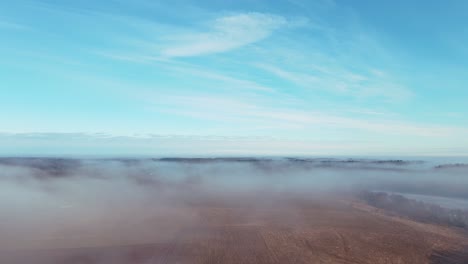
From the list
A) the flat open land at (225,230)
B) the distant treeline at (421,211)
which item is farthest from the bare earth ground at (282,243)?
the distant treeline at (421,211)

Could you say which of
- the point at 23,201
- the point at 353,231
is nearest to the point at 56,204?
the point at 23,201

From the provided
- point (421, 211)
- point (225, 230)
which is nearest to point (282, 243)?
point (225, 230)

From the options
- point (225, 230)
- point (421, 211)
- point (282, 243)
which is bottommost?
point (282, 243)

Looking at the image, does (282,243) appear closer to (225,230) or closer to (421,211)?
(225,230)

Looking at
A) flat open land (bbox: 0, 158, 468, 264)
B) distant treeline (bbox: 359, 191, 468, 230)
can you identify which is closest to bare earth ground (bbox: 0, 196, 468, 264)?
flat open land (bbox: 0, 158, 468, 264)

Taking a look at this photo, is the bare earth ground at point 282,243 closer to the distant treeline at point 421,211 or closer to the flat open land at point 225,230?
the flat open land at point 225,230

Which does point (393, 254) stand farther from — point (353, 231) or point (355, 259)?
point (353, 231)
